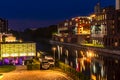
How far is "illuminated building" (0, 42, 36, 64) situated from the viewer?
56.7 metres

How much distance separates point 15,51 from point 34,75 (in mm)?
17086

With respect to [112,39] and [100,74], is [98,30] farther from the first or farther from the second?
[100,74]

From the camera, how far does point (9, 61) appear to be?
184 ft

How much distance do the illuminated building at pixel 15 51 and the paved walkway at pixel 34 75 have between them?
38.7ft

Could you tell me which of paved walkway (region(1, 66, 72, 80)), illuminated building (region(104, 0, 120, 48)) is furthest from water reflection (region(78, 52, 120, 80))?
paved walkway (region(1, 66, 72, 80))

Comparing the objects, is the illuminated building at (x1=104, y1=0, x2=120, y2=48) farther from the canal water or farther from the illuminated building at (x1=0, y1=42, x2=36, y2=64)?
the illuminated building at (x1=0, y1=42, x2=36, y2=64)

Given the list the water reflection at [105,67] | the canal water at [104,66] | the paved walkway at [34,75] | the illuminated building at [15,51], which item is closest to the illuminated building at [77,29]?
the canal water at [104,66]

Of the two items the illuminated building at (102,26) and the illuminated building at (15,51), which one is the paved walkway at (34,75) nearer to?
the illuminated building at (15,51)

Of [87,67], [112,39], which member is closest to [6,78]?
[112,39]

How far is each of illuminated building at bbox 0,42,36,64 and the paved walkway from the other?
11.8 meters

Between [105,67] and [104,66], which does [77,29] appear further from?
[105,67]

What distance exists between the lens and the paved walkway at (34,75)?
126 feet

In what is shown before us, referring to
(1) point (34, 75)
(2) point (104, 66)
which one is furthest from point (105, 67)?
(1) point (34, 75)

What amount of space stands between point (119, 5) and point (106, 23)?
12492mm
